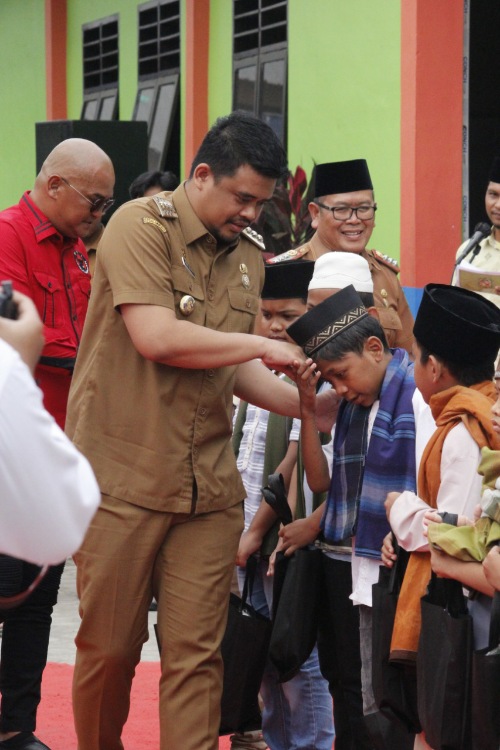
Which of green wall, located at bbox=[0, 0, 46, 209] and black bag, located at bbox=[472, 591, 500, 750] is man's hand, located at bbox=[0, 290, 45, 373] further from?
green wall, located at bbox=[0, 0, 46, 209]

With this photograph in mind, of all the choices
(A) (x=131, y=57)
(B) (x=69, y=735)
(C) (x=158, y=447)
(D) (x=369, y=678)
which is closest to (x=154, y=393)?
(C) (x=158, y=447)

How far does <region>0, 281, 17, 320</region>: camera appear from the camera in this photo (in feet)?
8.04

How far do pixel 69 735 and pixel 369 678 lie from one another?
1619mm

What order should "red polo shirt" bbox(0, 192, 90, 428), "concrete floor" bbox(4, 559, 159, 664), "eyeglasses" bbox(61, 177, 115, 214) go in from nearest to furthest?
"red polo shirt" bbox(0, 192, 90, 428)
"eyeglasses" bbox(61, 177, 115, 214)
"concrete floor" bbox(4, 559, 159, 664)

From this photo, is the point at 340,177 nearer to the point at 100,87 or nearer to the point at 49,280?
the point at 49,280

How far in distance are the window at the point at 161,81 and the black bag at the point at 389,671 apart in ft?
34.8

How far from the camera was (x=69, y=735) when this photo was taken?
5.41 metres

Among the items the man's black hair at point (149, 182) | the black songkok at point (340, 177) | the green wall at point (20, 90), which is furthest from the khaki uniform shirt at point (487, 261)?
the green wall at point (20, 90)

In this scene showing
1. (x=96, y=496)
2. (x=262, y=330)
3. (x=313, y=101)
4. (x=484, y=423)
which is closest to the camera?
(x=96, y=496)

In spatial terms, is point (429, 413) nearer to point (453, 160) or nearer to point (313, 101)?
point (453, 160)

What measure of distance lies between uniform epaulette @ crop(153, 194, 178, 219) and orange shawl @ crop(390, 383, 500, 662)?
1004mm

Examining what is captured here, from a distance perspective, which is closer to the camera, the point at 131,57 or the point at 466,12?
the point at 466,12

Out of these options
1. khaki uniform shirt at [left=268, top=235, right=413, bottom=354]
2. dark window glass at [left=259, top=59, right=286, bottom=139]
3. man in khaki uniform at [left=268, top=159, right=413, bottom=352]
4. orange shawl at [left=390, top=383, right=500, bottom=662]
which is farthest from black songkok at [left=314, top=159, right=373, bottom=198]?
dark window glass at [left=259, top=59, right=286, bottom=139]

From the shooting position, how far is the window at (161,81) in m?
14.1
